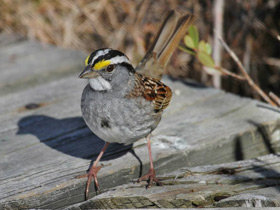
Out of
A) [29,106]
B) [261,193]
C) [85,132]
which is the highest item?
[29,106]

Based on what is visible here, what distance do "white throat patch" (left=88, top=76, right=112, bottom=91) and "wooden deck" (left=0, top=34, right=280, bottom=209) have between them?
434mm

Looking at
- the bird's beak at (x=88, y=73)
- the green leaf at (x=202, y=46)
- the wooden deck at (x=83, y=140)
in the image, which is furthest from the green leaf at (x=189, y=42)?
the bird's beak at (x=88, y=73)

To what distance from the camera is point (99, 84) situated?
298 cm

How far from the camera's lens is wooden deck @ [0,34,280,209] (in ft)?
9.18

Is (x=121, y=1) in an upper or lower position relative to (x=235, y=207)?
upper

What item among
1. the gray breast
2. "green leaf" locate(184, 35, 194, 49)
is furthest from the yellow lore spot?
"green leaf" locate(184, 35, 194, 49)

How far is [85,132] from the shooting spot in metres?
3.47

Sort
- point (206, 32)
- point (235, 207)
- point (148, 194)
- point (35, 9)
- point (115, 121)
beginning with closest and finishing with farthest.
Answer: point (235, 207)
point (148, 194)
point (115, 121)
point (206, 32)
point (35, 9)

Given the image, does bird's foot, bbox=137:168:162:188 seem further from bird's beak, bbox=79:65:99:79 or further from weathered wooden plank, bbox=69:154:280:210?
bird's beak, bbox=79:65:99:79

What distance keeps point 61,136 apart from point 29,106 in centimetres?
62

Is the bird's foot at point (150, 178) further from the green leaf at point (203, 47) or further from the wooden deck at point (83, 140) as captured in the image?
the green leaf at point (203, 47)

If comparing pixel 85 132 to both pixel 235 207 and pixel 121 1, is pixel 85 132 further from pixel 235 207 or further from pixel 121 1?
pixel 121 1

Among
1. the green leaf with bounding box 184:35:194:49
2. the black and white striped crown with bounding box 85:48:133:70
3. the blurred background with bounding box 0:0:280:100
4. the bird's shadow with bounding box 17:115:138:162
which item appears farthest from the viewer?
the blurred background with bounding box 0:0:280:100

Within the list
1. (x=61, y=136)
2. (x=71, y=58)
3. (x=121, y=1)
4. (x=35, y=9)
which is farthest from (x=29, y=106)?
(x=35, y=9)
